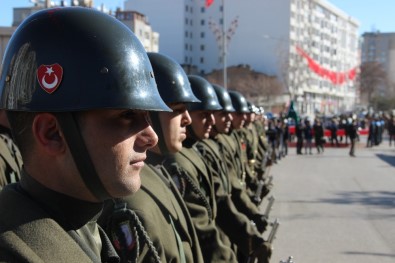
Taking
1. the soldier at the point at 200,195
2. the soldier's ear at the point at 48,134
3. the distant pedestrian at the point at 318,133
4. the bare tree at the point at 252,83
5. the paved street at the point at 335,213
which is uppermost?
the bare tree at the point at 252,83

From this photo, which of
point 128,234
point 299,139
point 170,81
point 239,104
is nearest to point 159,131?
point 170,81

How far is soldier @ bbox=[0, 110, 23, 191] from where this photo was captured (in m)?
4.15

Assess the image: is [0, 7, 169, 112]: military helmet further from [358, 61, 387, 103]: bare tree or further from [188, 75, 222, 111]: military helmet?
[358, 61, 387, 103]: bare tree

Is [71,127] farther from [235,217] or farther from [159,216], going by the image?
[235,217]

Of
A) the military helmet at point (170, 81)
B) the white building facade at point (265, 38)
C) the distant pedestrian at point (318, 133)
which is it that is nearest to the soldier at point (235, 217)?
the military helmet at point (170, 81)

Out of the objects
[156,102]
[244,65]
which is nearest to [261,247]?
[156,102]

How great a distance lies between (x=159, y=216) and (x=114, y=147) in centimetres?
87

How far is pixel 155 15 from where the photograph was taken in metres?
91.2

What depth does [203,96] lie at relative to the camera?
5180 mm

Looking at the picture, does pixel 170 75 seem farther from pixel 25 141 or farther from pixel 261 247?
pixel 25 141

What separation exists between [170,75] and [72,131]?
2.13 m

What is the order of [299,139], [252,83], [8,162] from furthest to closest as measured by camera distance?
1. [252,83]
2. [299,139]
3. [8,162]

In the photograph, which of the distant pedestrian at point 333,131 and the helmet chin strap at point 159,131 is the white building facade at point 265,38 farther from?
the helmet chin strap at point 159,131

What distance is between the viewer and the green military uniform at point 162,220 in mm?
2465
